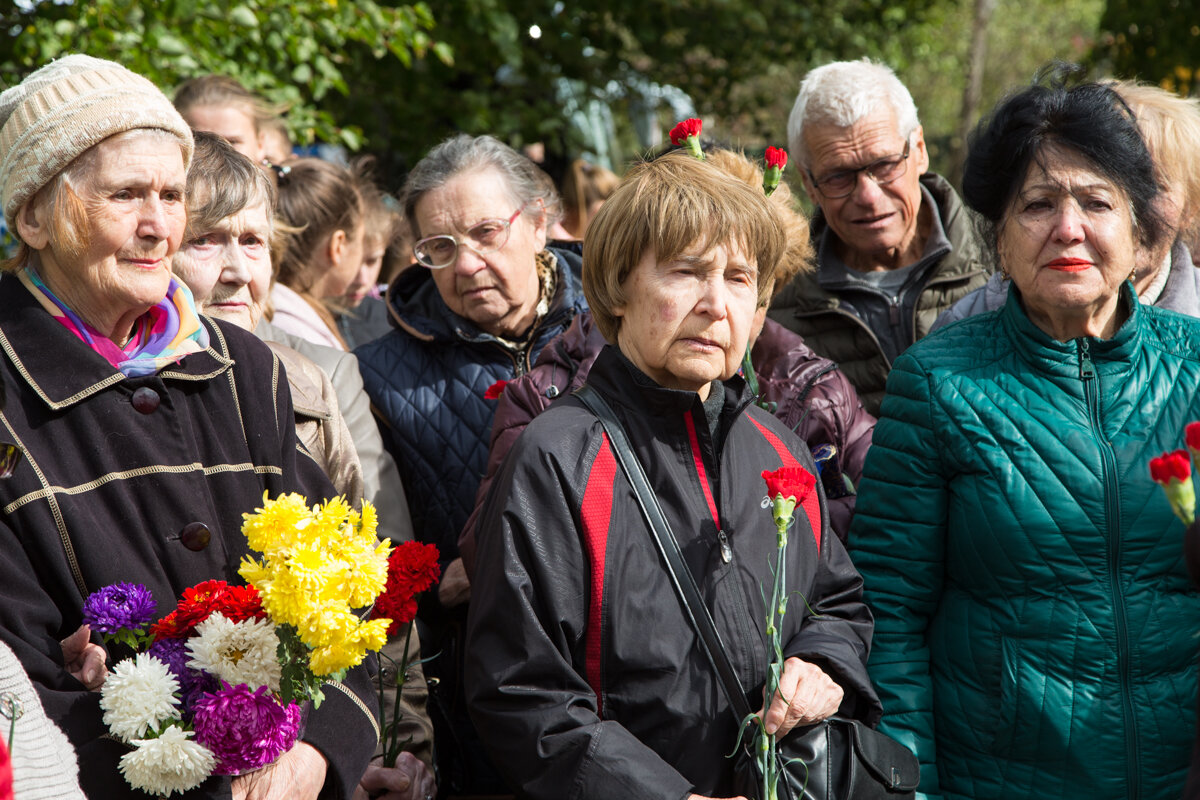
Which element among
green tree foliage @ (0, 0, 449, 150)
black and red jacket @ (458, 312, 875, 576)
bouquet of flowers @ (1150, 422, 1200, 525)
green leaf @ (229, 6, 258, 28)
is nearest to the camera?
bouquet of flowers @ (1150, 422, 1200, 525)

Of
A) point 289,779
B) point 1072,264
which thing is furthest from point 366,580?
point 1072,264

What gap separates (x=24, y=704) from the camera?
6.54 feet

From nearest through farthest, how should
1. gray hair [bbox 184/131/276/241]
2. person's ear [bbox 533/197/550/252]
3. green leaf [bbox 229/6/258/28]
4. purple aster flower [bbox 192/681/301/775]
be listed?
purple aster flower [bbox 192/681/301/775] → gray hair [bbox 184/131/276/241] → person's ear [bbox 533/197/550/252] → green leaf [bbox 229/6/258/28]

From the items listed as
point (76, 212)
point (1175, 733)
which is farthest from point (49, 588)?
point (1175, 733)

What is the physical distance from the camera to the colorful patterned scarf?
250 cm

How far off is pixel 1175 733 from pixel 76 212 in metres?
2.65

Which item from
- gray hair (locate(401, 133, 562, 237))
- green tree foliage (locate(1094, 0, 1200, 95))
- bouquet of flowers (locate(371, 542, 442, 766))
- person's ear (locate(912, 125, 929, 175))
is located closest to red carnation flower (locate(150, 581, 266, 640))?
bouquet of flowers (locate(371, 542, 442, 766))

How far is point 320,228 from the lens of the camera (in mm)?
4754

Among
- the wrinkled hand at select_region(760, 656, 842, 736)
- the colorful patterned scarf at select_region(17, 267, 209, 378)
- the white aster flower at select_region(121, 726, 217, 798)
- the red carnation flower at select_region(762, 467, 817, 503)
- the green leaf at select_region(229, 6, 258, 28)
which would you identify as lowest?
the wrinkled hand at select_region(760, 656, 842, 736)

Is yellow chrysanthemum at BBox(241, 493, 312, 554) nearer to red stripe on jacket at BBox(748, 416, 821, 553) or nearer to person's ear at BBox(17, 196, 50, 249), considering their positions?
person's ear at BBox(17, 196, 50, 249)

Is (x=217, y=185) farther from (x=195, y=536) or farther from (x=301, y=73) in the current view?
(x=301, y=73)

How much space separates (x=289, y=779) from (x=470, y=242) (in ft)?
6.46

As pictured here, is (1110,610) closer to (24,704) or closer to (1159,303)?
(1159,303)

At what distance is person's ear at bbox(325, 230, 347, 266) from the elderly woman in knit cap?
2.12 metres
